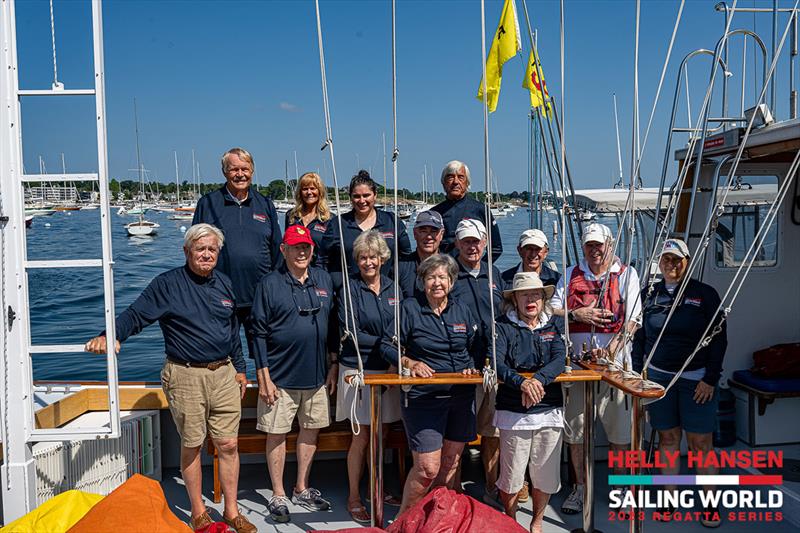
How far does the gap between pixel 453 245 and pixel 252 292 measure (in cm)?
129

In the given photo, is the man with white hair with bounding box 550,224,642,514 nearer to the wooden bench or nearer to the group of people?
the group of people

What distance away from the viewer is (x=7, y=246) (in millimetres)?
3105

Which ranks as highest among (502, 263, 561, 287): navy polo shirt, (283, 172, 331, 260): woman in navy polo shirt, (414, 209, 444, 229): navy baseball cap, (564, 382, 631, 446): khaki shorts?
(283, 172, 331, 260): woman in navy polo shirt

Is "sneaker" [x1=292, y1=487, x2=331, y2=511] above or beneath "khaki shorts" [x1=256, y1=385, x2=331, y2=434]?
beneath

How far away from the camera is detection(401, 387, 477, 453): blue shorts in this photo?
3.30 metres

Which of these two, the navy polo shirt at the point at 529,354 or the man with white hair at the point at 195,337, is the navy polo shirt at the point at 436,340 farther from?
the man with white hair at the point at 195,337

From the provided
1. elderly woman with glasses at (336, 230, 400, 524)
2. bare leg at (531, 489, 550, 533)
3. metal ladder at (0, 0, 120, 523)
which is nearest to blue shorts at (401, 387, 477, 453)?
elderly woman with glasses at (336, 230, 400, 524)

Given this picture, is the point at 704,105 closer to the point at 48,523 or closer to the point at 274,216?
the point at 274,216

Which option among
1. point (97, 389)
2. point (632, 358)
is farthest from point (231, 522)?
point (632, 358)

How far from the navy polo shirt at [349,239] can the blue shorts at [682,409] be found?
5.33ft

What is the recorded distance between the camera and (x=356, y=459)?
382cm

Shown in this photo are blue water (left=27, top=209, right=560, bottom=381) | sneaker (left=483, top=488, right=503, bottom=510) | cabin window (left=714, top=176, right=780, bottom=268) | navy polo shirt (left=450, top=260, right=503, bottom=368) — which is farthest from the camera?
blue water (left=27, top=209, right=560, bottom=381)

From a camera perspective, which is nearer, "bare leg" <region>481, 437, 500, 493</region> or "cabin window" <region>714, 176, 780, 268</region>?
"bare leg" <region>481, 437, 500, 493</region>

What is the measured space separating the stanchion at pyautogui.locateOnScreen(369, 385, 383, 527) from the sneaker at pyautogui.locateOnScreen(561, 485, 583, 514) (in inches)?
43.3
